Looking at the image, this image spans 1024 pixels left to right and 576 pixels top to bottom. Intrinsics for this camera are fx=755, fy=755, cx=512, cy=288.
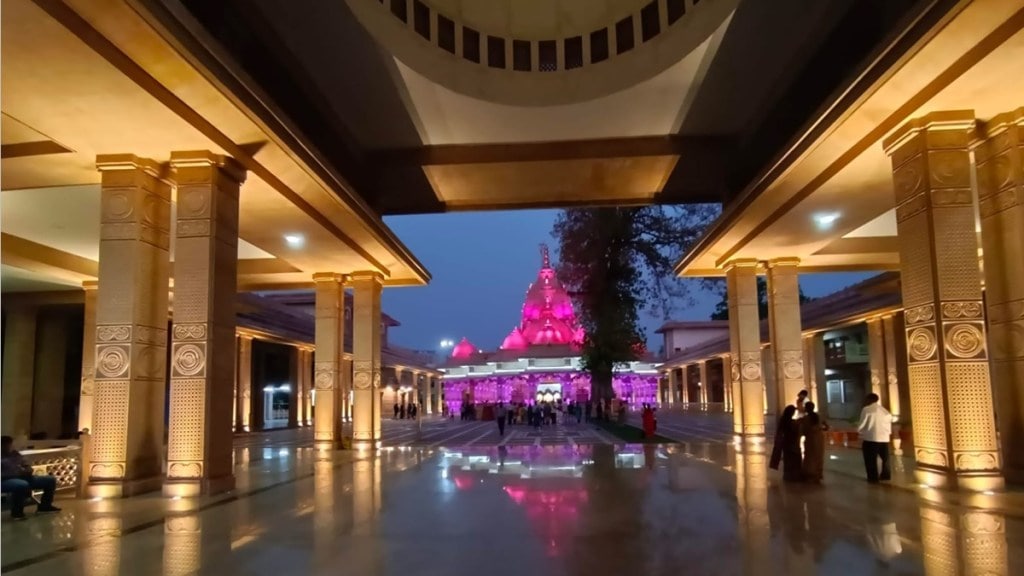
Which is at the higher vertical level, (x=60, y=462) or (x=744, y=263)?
(x=744, y=263)

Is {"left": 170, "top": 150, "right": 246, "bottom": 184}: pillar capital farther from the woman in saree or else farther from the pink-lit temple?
the pink-lit temple

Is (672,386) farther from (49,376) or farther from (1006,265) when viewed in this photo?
(1006,265)

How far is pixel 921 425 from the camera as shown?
9297 mm

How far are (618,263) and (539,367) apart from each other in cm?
2673

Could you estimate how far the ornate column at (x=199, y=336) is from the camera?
9.75m

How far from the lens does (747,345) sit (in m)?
19.1

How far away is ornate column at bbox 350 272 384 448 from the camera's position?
19.4 m

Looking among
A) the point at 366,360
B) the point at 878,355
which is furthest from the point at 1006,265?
the point at 878,355

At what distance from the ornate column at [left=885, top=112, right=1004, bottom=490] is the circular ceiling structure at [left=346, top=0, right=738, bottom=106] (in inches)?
172

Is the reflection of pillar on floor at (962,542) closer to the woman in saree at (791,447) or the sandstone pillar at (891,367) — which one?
the woman in saree at (791,447)

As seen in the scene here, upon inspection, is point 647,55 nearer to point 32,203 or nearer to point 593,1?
point 593,1

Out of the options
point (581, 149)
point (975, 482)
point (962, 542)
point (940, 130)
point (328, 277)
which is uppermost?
point (581, 149)

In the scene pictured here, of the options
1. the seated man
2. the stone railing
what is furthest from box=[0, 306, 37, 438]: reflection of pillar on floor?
the seated man

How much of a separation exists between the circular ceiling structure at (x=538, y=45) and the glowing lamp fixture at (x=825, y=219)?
4336 millimetres
